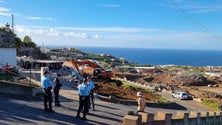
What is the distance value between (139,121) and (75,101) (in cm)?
1038

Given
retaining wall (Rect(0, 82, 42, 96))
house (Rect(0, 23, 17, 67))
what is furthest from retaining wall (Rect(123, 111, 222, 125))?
house (Rect(0, 23, 17, 67))

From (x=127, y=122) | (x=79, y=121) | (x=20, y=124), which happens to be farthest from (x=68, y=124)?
(x=127, y=122)

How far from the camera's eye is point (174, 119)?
46.3ft

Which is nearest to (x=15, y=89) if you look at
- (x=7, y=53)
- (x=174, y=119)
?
(x=174, y=119)

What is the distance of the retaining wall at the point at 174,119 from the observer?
1084 centimetres

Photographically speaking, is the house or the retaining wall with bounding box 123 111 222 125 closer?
the retaining wall with bounding box 123 111 222 125

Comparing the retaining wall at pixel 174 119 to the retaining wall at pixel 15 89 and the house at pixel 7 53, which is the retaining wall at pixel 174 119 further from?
the house at pixel 7 53

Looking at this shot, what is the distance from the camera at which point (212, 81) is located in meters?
76.7

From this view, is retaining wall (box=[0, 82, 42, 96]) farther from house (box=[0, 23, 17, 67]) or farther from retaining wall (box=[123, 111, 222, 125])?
house (box=[0, 23, 17, 67])

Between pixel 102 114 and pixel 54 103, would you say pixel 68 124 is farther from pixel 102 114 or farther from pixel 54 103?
pixel 54 103

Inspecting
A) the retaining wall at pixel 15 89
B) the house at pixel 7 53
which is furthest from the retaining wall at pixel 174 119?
the house at pixel 7 53

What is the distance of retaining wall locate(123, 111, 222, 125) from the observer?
10.8 meters

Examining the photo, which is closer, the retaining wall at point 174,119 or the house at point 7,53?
the retaining wall at point 174,119

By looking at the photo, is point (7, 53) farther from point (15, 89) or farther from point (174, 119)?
point (174, 119)
